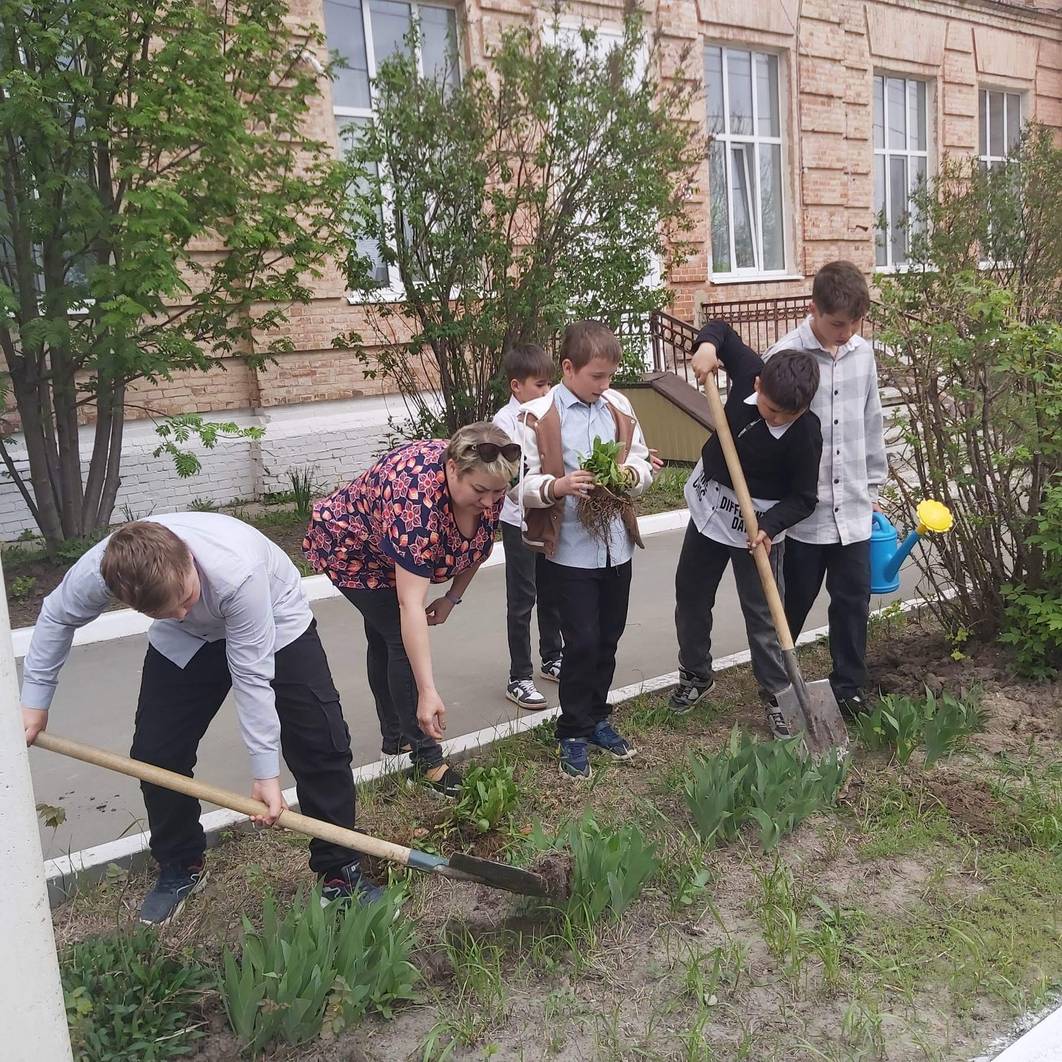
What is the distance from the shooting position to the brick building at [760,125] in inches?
371

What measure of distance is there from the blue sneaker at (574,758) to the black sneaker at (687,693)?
28.5 inches

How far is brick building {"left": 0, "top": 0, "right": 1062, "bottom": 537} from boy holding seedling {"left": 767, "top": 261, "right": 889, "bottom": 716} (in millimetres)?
5275

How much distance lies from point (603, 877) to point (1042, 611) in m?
2.35

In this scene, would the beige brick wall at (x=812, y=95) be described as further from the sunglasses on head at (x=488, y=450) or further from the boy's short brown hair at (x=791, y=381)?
the sunglasses on head at (x=488, y=450)

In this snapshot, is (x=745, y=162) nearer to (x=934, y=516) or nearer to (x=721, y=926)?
(x=934, y=516)

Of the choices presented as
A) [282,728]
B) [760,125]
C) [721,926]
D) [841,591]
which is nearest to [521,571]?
[841,591]

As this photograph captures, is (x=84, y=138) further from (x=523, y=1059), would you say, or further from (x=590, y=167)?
(x=523, y=1059)

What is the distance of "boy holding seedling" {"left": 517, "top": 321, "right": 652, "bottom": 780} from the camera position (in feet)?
11.8

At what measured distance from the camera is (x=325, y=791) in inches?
Answer: 114

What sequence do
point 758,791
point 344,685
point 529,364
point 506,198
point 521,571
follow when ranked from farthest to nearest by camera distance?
point 506,198 → point 344,685 → point 521,571 → point 529,364 → point 758,791

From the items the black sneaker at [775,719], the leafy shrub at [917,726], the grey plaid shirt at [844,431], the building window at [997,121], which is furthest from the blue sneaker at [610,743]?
the building window at [997,121]

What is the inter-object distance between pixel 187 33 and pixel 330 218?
1561mm

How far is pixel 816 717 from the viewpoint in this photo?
3.77 metres

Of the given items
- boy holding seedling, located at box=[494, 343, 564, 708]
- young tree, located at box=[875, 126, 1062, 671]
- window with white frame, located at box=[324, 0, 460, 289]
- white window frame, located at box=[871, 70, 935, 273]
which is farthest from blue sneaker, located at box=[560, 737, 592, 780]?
white window frame, located at box=[871, 70, 935, 273]
